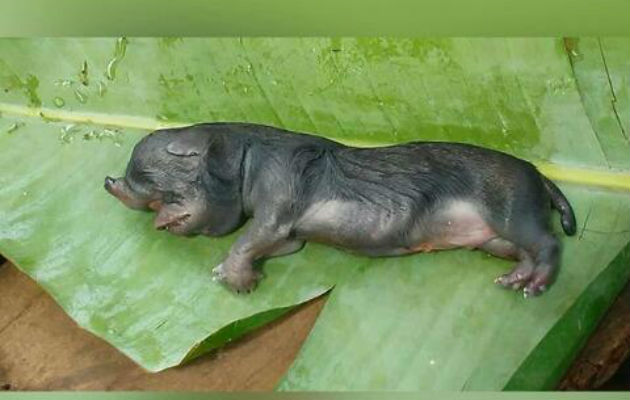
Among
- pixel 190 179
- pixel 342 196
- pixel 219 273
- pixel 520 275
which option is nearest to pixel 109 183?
pixel 190 179

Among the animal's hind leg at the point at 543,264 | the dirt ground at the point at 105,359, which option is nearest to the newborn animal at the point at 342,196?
the animal's hind leg at the point at 543,264

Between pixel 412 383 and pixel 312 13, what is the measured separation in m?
0.74

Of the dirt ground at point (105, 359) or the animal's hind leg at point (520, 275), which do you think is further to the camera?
the dirt ground at point (105, 359)

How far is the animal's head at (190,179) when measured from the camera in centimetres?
193

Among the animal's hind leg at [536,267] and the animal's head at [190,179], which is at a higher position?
the animal's head at [190,179]

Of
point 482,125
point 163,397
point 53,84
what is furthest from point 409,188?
point 53,84

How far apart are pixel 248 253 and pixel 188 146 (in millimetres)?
217

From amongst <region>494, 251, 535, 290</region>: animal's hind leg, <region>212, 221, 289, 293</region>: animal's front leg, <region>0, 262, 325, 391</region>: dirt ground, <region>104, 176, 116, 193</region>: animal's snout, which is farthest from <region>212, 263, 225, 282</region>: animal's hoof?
<region>494, 251, 535, 290</region>: animal's hind leg

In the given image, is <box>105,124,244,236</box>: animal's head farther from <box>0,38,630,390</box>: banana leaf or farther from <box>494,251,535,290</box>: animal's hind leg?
<box>494,251,535,290</box>: animal's hind leg

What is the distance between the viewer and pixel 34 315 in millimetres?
2055

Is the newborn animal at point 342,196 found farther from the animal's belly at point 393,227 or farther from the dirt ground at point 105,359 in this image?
the dirt ground at point 105,359

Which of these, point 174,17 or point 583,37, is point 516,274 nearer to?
point 583,37

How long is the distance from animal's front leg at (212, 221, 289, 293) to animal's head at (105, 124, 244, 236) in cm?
6

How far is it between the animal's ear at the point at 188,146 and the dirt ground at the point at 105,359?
1.12 ft
